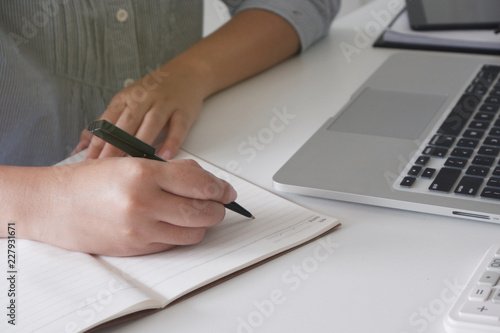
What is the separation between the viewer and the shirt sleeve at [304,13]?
108cm

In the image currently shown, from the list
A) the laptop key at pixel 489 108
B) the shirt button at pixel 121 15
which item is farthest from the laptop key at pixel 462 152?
the shirt button at pixel 121 15

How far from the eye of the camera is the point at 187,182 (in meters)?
0.61

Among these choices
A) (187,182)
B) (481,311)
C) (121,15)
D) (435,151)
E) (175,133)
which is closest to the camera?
(481,311)

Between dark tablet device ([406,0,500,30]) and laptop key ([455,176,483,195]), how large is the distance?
478 millimetres

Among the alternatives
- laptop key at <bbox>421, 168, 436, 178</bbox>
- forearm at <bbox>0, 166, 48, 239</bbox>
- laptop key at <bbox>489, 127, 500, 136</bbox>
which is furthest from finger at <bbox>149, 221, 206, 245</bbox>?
laptop key at <bbox>489, 127, 500, 136</bbox>

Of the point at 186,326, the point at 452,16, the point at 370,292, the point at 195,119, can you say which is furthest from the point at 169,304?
the point at 452,16

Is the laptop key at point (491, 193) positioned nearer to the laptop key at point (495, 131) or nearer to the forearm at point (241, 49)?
the laptop key at point (495, 131)

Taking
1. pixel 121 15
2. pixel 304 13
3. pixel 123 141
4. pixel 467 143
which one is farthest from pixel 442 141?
pixel 121 15

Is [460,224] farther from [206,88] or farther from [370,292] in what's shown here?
[206,88]

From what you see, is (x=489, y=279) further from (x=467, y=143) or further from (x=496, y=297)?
(x=467, y=143)

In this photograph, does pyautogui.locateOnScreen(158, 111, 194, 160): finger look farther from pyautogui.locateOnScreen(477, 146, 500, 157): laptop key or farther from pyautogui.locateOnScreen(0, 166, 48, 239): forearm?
pyautogui.locateOnScreen(477, 146, 500, 157): laptop key

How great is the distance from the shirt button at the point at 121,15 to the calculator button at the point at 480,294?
0.73 meters

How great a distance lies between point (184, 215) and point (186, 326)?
11 centimetres

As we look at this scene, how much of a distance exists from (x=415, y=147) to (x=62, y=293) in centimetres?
39
